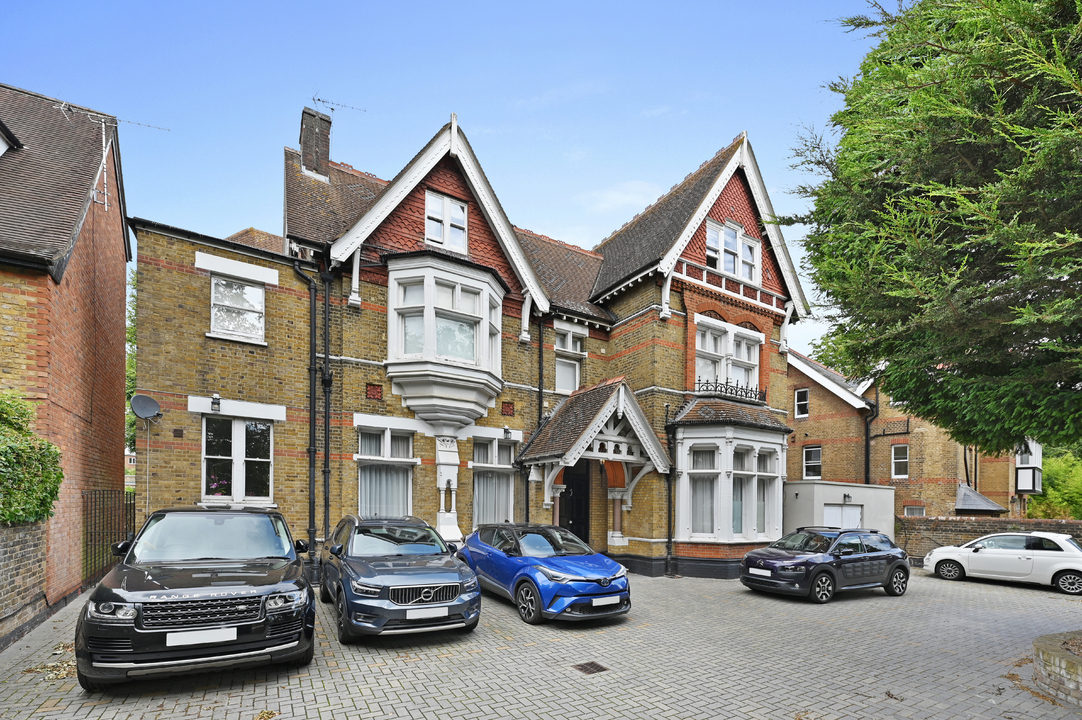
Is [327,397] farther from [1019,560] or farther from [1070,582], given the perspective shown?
[1070,582]

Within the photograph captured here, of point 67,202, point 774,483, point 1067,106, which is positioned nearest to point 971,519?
point 774,483

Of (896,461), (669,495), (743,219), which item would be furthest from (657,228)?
(896,461)

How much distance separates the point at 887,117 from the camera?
21.5 ft

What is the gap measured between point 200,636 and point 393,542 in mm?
3338

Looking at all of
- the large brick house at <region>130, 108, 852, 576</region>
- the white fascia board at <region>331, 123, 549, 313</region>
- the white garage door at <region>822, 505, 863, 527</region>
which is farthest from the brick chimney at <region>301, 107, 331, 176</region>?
the white garage door at <region>822, 505, 863, 527</region>

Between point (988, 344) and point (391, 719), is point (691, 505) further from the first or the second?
point (391, 719)

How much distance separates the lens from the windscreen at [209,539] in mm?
6805

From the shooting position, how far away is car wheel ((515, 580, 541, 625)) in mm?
9047

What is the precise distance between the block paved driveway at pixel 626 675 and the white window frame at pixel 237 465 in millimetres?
2694

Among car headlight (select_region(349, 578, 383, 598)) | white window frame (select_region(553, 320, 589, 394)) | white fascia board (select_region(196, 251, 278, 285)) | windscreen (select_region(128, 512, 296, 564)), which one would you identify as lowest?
car headlight (select_region(349, 578, 383, 598))

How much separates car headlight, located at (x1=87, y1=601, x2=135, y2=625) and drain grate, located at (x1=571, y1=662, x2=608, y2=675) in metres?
4.80

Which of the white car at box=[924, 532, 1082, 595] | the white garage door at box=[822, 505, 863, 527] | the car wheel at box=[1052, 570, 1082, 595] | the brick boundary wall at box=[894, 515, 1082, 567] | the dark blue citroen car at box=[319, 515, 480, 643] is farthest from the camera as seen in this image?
the white garage door at box=[822, 505, 863, 527]

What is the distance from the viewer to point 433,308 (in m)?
12.9

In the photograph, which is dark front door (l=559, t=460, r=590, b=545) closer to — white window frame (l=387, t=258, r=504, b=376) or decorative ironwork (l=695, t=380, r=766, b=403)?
decorative ironwork (l=695, t=380, r=766, b=403)
